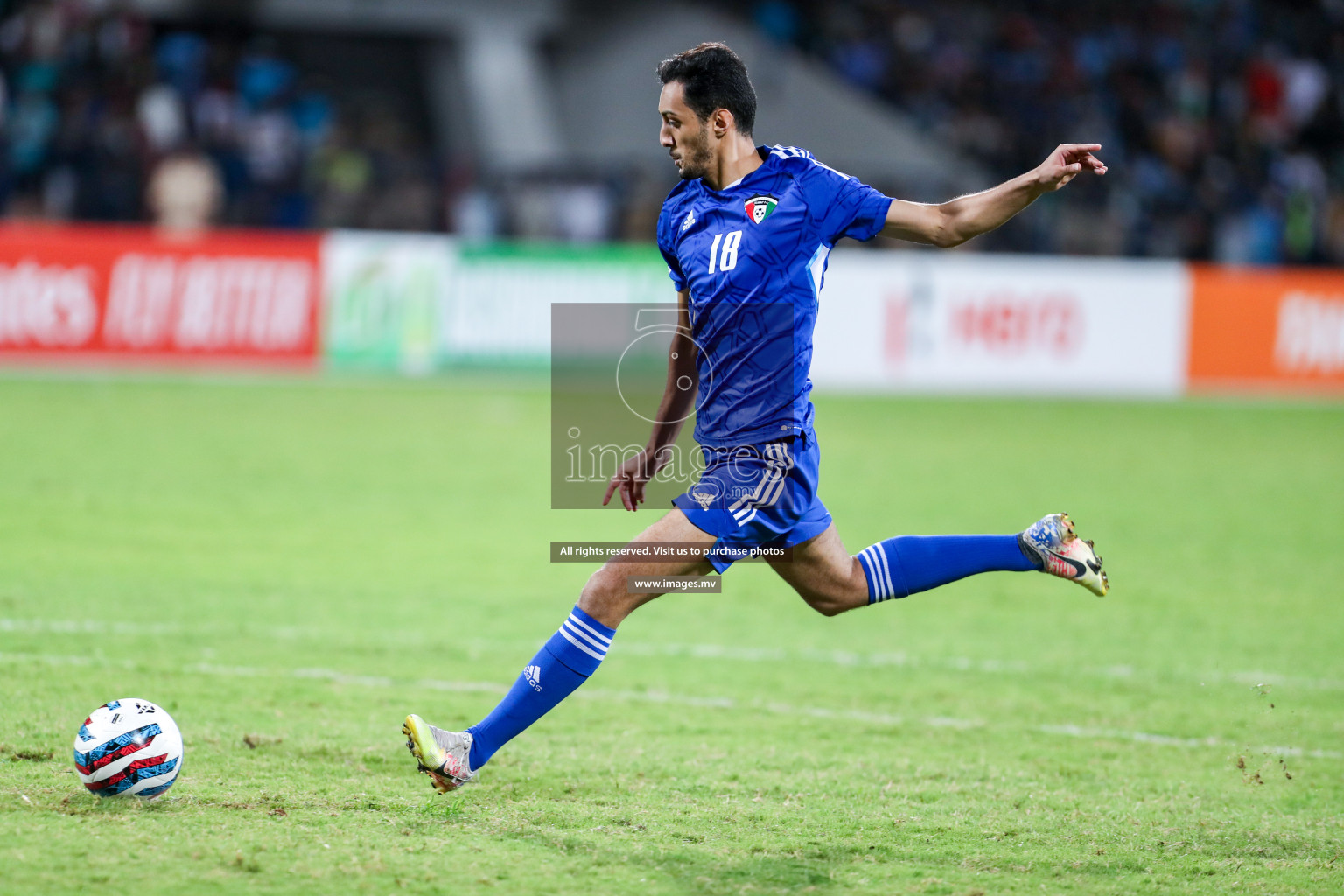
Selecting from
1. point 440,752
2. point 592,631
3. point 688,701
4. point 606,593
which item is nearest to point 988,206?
point 606,593

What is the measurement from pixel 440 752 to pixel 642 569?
842mm

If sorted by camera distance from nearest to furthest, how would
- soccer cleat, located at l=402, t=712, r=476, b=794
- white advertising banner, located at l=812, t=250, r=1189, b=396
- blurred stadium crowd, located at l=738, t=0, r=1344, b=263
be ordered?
soccer cleat, located at l=402, t=712, r=476, b=794 → white advertising banner, located at l=812, t=250, r=1189, b=396 → blurred stadium crowd, located at l=738, t=0, r=1344, b=263

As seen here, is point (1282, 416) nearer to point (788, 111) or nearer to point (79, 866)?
point (788, 111)

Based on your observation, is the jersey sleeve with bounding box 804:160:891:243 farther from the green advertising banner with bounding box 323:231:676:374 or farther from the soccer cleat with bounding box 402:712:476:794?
the green advertising banner with bounding box 323:231:676:374

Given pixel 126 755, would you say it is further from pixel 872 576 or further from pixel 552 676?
pixel 872 576

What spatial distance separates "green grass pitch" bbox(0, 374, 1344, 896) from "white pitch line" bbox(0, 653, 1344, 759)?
0.09 feet

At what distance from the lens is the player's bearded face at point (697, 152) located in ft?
15.5

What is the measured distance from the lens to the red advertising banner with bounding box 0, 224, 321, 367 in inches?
667

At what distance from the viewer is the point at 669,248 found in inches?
195

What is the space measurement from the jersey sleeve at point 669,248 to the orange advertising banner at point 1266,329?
57.6 ft

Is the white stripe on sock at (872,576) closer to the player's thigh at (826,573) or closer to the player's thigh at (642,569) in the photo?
the player's thigh at (826,573)

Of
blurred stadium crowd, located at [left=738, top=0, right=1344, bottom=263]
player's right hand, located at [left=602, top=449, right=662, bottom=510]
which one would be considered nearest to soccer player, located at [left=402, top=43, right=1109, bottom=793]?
player's right hand, located at [left=602, top=449, right=662, bottom=510]

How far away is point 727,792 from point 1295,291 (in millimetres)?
18486

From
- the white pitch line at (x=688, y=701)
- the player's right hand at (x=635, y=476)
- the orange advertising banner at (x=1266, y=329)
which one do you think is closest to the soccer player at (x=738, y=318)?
the player's right hand at (x=635, y=476)
